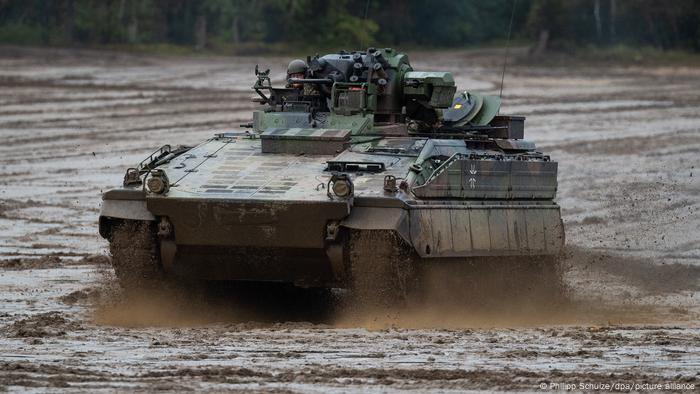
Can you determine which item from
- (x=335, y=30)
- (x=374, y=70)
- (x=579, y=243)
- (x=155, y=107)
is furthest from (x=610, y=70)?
(x=374, y=70)

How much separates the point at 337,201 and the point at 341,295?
5.92ft

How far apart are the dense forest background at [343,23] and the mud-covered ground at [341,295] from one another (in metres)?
5.05

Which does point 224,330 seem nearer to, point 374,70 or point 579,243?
point 374,70

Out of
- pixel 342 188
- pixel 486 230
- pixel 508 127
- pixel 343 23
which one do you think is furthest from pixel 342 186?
pixel 343 23

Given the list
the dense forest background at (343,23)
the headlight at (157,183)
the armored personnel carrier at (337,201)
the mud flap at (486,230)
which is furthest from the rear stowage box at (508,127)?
the dense forest background at (343,23)

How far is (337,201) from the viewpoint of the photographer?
12.4m

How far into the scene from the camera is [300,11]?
44531 mm

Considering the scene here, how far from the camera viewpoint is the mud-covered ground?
9.70 metres

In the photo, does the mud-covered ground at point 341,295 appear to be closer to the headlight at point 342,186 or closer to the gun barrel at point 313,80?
the headlight at point 342,186

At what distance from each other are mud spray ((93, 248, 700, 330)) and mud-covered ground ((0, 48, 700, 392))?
27 millimetres

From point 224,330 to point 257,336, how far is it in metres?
0.63

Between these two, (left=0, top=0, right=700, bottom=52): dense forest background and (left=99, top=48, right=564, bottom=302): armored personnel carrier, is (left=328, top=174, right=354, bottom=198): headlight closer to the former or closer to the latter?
(left=99, top=48, right=564, bottom=302): armored personnel carrier

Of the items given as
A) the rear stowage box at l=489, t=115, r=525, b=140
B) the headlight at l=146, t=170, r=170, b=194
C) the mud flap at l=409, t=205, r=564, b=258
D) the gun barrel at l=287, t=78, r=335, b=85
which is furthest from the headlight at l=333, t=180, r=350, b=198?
the rear stowage box at l=489, t=115, r=525, b=140

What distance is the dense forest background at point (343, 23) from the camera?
134 feet
